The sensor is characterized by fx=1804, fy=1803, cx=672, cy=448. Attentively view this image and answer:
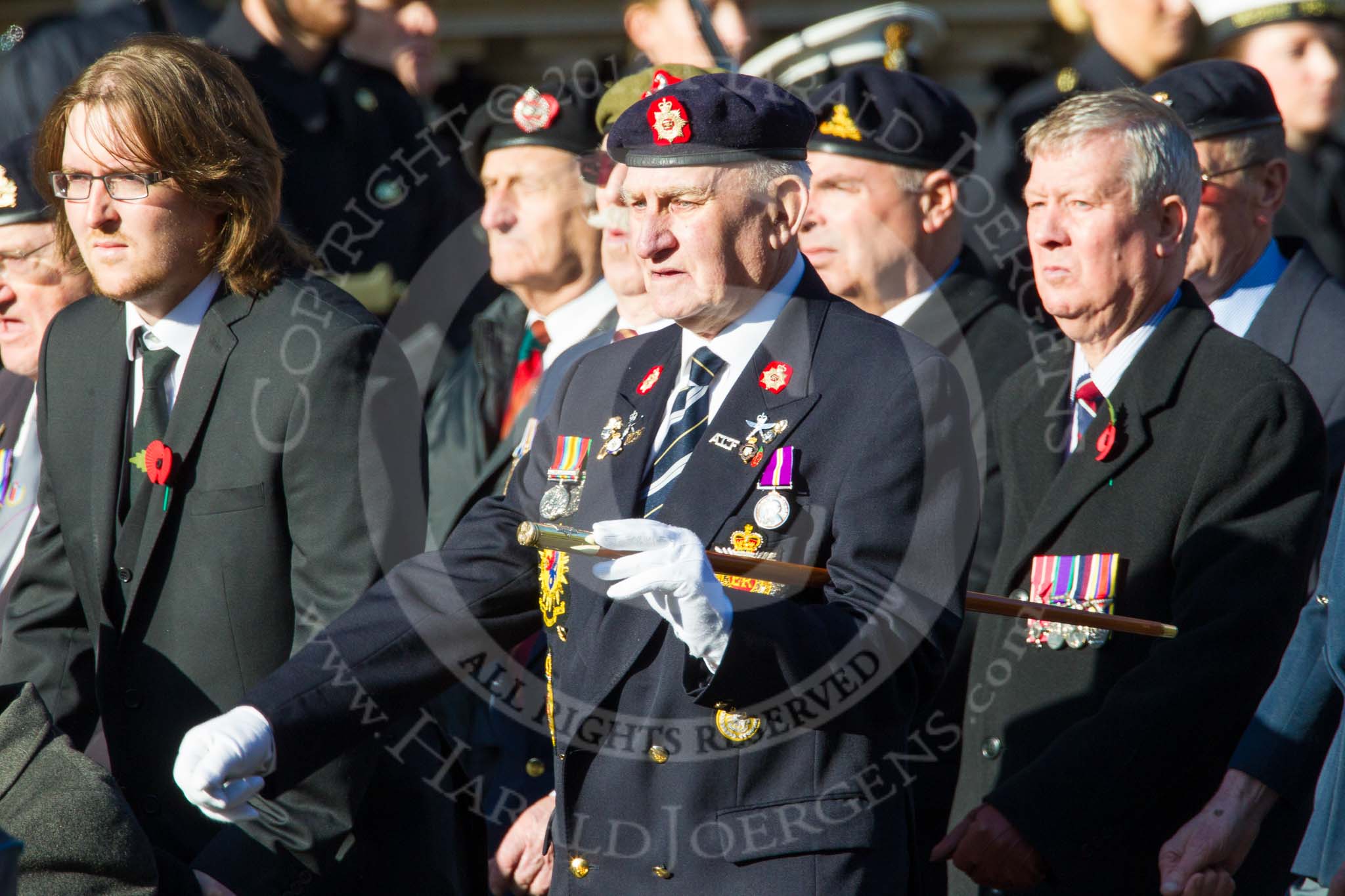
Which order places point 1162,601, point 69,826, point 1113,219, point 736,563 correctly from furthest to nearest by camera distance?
point 1113,219
point 1162,601
point 69,826
point 736,563

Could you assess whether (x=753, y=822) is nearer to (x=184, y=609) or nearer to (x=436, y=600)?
(x=436, y=600)

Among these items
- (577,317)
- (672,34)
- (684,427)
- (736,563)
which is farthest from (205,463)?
(672,34)

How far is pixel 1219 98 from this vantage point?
16.6 ft

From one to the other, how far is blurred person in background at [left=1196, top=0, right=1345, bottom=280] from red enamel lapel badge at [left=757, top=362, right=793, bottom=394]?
A: 3.58m

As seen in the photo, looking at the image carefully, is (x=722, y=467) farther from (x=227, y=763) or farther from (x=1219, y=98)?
(x=1219, y=98)

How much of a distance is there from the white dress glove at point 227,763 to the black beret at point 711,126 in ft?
4.38

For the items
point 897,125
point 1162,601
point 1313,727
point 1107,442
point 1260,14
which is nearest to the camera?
point 1313,727

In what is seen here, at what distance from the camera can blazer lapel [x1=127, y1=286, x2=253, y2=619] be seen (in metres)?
4.02

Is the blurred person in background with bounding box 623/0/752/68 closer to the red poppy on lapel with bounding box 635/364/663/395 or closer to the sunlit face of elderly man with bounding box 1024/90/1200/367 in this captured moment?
the sunlit face of elderly man with bounding box 1024/90/1200/367

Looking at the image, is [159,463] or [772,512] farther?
[159,463]

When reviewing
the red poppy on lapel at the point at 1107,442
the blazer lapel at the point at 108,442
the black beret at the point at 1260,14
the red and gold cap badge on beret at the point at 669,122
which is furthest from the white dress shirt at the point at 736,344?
the black beret at the point at 1260,14

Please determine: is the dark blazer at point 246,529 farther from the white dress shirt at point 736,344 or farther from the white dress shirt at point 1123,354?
the white dress shirt at point 1123,354

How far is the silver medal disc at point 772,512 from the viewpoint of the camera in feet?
10.9

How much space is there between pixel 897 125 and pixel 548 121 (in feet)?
4.15
